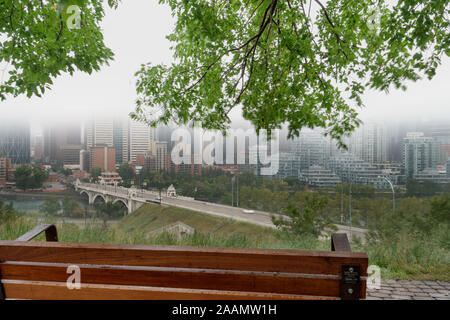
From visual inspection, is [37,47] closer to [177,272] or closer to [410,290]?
[177,272]

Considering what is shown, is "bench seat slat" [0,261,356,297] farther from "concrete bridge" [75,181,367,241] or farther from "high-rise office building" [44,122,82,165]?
"high-rise office building" [44,122,82,165]

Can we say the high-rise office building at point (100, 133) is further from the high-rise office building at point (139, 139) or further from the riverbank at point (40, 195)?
the riverbank at point (40, 195)

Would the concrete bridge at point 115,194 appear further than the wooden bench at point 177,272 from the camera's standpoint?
Yes

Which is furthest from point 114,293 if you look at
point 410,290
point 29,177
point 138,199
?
point 29,177

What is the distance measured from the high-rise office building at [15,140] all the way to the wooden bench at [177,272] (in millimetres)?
5848

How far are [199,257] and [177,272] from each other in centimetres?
11

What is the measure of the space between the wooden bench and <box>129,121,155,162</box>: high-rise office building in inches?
200

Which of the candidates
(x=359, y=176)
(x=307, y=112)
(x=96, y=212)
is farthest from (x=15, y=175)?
(x=359, y=176)

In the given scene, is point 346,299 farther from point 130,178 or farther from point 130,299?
point 130,178

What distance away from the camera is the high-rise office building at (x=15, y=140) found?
5957 mm

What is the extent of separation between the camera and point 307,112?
133 inches

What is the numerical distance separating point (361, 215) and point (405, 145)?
1.51 m

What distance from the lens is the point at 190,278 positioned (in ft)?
3.44

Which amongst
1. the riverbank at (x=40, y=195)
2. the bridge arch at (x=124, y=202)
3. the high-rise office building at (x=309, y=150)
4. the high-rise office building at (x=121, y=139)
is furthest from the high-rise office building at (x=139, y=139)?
the high-rise office building at (x=309, y=150)
